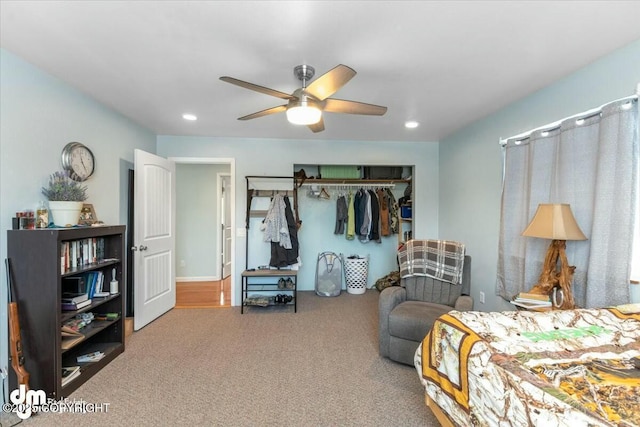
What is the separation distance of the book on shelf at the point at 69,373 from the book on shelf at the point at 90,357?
133 mm

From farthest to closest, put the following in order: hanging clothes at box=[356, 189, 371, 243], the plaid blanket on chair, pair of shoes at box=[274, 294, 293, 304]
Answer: hanging clothes at box=[356, 189, 371, 243], pair of shoes at box=[274, 294, 293, 304], the plaid blanket on chair

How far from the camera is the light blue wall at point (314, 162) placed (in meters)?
3.77

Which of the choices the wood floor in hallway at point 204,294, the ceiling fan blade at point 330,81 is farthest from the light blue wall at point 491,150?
the wood floor in hallway at point 204,294

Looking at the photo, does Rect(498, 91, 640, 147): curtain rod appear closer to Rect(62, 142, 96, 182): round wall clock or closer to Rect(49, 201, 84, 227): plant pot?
Rect(49, 201, 84, 227): plant pot

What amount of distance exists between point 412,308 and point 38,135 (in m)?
3.10

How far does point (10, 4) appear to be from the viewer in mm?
1369

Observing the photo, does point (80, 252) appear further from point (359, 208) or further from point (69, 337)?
point (359, 208)

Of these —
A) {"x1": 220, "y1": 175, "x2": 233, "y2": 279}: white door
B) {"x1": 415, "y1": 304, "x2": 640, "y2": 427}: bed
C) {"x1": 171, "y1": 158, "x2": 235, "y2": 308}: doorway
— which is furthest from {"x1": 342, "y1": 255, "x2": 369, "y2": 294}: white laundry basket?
{"x1": 415, "y1": 304, "x2": 640, "y2": 427}: bed

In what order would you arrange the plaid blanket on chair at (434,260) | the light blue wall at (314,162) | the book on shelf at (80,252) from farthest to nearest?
the light blue wall at (314,162) → the plaid blanket on chair at (434,260) → the book on shelf at (80,252)

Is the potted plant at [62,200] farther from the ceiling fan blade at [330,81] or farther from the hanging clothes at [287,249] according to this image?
the hanging clothes at [287,249]

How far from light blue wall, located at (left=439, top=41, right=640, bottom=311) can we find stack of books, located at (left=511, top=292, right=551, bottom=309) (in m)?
0.87

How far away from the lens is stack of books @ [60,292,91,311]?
6.60 ft

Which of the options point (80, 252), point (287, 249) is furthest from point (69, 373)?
point (287, 249)

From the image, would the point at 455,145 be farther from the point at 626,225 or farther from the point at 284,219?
the point at 284,219
